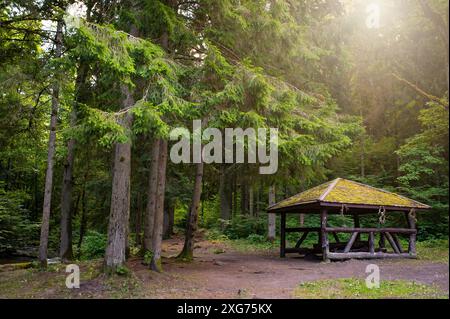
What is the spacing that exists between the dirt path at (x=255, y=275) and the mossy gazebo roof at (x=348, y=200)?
1975 millimetres

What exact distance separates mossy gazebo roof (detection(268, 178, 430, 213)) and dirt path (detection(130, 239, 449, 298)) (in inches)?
77.8

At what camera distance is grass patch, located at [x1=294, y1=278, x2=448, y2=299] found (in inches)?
296

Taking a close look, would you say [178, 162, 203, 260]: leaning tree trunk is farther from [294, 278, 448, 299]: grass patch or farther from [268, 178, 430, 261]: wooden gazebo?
[294, 278, 448, 299]: grass patch

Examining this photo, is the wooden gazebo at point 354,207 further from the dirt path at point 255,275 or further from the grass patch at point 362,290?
the grass patch at point 362,290

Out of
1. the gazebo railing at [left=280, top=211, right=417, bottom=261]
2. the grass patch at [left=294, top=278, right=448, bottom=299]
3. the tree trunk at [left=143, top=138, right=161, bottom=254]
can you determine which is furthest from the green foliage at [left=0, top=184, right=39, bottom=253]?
the grass patch at [left=294, top=278, right=448, bottom=299]

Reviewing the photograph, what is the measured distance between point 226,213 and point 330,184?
13658mm

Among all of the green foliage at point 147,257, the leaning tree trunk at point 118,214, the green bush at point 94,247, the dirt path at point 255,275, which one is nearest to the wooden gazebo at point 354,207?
the dirt path at point 255,275

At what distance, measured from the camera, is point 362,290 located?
823 cm

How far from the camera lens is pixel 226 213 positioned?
2775cm

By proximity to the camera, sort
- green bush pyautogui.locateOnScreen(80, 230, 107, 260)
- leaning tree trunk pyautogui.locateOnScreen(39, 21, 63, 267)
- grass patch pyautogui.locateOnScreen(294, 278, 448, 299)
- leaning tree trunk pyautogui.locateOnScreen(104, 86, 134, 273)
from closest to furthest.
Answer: grass patch pyautogui.locateOnScreen(294, 278, 448, 299) < leaning tree trunk pyautogui.locateOnScreen(104, 86, 134, 273) < leaning tree trunk pyautogui.locateOnScreen(39, 21, 63, 267) < green bush pyautogui.locateOnScreen(80, 230, 107, 260)

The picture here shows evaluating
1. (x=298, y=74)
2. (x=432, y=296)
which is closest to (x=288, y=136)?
(x=432, y=296)

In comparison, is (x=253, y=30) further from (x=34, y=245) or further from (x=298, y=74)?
(x=34, y=245)

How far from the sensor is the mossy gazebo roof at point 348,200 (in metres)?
13.4

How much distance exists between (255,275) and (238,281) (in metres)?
1.15
